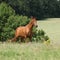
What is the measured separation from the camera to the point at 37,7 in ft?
349

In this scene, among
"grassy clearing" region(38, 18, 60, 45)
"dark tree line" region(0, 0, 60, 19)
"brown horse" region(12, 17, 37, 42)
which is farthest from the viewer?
"dark tree line" region(0, 0, 60, 19)

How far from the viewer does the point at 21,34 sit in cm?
1611

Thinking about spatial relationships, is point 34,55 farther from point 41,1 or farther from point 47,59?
point 41,1

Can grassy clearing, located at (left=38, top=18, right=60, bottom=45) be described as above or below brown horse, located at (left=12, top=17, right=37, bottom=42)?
below

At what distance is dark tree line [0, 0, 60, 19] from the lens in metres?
87.8

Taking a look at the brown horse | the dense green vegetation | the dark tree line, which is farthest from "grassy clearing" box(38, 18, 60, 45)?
the dark tree line

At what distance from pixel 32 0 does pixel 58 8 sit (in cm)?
1743

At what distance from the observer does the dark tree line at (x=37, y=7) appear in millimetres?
87812

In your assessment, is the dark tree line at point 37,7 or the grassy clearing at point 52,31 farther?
the dark tree line at point 37,7

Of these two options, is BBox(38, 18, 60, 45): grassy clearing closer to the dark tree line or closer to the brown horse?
the brown horse

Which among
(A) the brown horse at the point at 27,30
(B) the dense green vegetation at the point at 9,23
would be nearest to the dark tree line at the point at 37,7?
(B) the dense green vegetation at the point at 9,23

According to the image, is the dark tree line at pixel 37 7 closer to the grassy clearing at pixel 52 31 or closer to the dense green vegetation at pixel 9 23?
the grassy clearing at pixel 52 31

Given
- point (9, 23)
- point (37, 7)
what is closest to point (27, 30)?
point (9, 23)

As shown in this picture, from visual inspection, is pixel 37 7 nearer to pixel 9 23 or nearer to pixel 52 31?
pixel 52 31
